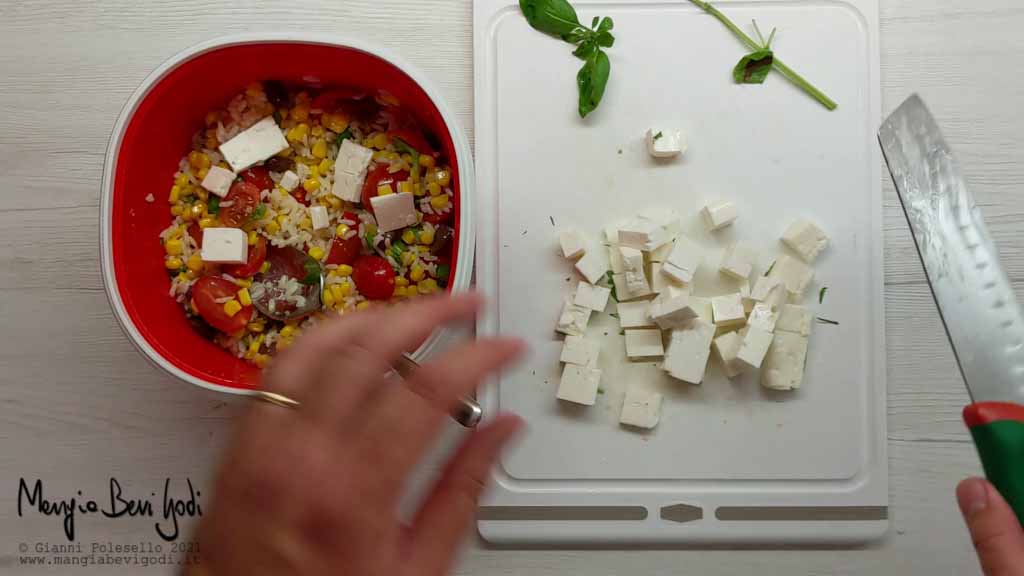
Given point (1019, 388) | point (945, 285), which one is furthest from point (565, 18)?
point (1019, 388)

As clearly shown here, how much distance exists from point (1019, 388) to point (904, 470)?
Result: 0.32 metres

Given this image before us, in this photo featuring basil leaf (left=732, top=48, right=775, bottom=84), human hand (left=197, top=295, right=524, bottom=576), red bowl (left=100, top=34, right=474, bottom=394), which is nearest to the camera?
human hand (left=197, top=295, right=524, bottom=576)

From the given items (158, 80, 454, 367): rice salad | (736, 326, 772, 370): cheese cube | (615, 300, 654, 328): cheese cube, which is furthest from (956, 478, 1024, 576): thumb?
(158, 80, 454, 367): rice salad

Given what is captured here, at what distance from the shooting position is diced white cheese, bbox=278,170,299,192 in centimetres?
103

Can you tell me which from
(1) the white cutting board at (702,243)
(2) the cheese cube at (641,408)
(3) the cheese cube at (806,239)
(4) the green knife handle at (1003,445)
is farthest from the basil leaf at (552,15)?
(4) the green knife handle at (1003,445)

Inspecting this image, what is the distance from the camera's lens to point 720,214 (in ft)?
3.30

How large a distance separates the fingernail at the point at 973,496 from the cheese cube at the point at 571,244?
0.51m

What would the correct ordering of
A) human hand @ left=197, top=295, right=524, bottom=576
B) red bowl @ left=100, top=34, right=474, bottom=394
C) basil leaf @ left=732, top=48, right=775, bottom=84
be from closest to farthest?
1. human hand @ left=197, top=295, right=524, bottom=576
2. red bowl @ left=100, top=34, right=474, bottom=394
3. basil leaf @ left=732, top=48, right=775, bottom=84

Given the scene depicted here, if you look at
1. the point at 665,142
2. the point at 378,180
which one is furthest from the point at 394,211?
the point at 665,142

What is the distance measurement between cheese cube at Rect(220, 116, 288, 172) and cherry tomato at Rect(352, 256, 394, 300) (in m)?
0.20

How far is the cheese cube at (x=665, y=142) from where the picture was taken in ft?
3.33

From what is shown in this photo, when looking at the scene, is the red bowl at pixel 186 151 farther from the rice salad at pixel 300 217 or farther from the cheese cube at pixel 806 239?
the cheese cube at pixel 806 239

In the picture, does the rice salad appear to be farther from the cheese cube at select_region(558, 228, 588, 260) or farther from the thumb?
the thumb

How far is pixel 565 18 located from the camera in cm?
102
